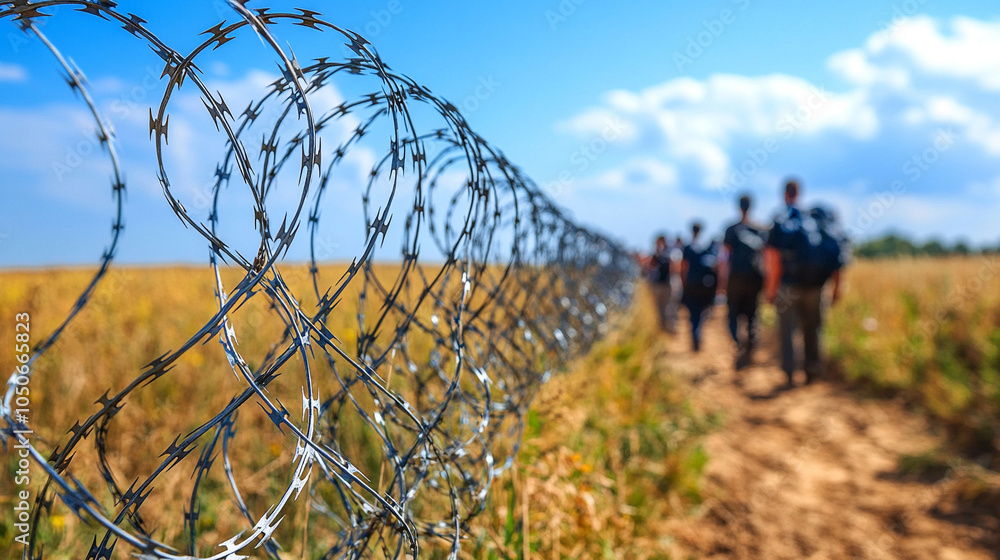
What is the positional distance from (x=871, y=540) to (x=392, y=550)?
9.52 ft

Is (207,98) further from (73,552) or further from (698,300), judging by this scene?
(698,300)

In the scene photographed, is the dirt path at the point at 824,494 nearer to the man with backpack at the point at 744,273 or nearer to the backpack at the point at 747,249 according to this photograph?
the man with backpack at the point at 744,273

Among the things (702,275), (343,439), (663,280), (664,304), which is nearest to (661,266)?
(663,280)

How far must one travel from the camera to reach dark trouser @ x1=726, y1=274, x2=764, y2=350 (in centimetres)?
775

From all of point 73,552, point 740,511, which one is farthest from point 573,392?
point 73,552

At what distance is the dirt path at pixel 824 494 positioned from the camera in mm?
3453

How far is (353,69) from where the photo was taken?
134 centimetres

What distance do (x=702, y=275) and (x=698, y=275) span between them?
0.06 metres

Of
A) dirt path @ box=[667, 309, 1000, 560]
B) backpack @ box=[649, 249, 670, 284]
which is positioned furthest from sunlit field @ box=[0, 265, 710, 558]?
backpack @ box=[649, 249, 670, 284]

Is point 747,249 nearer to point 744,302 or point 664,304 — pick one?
point 744,302

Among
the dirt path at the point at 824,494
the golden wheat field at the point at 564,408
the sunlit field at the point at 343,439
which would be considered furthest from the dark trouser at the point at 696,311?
the sunlit field at the point at 343,439

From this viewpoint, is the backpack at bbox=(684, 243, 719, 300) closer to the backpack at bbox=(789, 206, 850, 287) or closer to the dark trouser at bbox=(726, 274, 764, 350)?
the dark trouser at bbox=(726, 274, 764, 350)

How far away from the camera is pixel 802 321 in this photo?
283 inches

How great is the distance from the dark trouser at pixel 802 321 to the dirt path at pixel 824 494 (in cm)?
77
